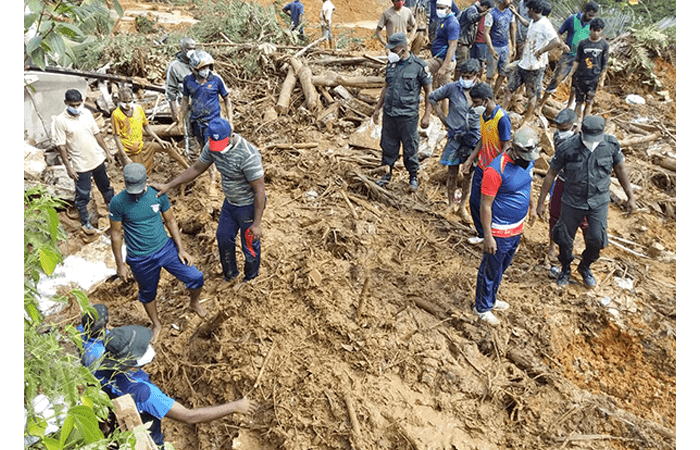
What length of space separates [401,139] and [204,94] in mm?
2718

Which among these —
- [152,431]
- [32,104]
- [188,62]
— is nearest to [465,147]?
[188,62]

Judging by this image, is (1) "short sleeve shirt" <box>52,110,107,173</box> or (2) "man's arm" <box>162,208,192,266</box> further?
(1) "short sleeve shirt" <box>52,110,107,173</box>

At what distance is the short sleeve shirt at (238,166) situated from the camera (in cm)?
530

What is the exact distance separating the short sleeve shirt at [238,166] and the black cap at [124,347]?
6.93 ft

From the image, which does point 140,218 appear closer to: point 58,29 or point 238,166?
point 238,166

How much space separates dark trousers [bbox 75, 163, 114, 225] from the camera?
286 inches

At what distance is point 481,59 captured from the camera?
9625mm

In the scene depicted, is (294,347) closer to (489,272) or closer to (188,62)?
(489,272)

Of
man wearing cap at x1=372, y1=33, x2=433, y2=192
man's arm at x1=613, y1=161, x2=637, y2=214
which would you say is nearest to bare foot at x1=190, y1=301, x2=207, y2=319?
man wearing cap at x1=372, y1=33, x2=433, y2=192

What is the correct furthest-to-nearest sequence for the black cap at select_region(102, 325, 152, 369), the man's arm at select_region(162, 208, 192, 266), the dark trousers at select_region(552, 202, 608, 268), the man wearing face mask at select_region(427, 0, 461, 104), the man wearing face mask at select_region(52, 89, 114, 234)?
the man wearing face mask at select_region(427, 0, 461, 104) < the man wearing face mask at select_region(52, 89, 114, 234) < the dark trousers at select_region(552, 202, 608, 268) < the man's arm at select_region(162, 208, 192, 266) < the black cap at select_region(102, 325, 152, 369)

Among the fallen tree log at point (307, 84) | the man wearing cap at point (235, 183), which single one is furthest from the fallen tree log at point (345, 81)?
the man wearing cap at point (235, 183)

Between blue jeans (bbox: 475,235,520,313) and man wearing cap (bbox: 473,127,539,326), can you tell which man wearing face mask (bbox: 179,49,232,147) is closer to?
man wearing cap (bbox: 473,127,539,326)

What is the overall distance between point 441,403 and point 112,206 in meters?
3.47

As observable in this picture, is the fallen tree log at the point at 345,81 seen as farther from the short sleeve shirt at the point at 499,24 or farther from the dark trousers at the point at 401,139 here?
the dark trousers at the point at 401,139
